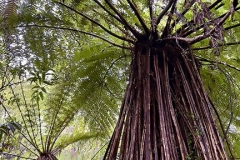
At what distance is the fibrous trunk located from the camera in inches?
28.2

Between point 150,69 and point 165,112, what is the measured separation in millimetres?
194

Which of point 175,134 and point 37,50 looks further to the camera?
point 37,50

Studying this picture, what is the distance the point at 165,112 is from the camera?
2.60ft

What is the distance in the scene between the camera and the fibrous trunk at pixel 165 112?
715mm

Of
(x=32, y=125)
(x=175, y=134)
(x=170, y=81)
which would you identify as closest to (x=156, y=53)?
(x=170, y=81)

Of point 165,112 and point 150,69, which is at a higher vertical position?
point 150,69

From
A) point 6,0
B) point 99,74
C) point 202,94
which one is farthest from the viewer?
point 99,74

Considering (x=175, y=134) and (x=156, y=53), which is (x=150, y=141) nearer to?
(x=175, y=134)

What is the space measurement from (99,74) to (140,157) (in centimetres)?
81

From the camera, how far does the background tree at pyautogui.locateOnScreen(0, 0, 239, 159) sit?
2.40 feet

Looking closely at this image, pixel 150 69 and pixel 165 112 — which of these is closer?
pixel 165 112

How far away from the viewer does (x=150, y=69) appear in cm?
93

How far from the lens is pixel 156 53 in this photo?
3.13 ft

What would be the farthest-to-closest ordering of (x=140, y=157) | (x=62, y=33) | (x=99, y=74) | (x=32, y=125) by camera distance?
(x=32, y=125) < (x=99, y=74) < (x=62, y=33) < (x=140, y=157)
